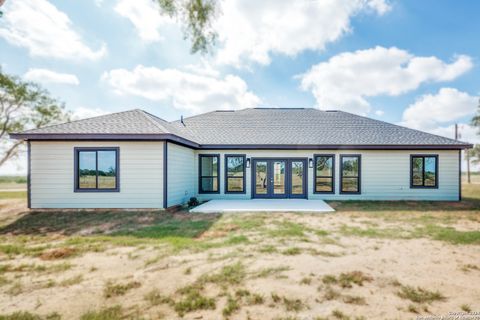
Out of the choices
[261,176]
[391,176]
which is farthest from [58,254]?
[391,176]

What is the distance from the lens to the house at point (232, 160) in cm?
906

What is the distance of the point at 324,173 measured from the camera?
1243 cm

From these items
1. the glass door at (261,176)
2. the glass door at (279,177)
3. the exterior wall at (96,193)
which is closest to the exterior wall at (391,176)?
the glass door at (279,177)

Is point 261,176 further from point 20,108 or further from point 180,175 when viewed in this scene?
point 20,108

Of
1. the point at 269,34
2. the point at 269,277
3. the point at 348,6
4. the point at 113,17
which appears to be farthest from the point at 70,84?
the point at 269,277

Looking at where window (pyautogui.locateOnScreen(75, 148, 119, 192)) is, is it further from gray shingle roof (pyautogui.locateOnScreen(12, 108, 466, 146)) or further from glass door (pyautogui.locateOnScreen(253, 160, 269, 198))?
glass door (pyautogui.locateOnScreen(253, 160, 269, 198))

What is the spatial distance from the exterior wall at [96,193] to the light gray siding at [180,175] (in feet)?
1.62

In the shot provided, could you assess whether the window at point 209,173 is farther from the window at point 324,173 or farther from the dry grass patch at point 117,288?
the dry grass patch at point 117,288

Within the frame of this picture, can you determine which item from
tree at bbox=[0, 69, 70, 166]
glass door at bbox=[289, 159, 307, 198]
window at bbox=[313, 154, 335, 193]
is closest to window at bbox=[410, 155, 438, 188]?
window at bbox=[313, 154, 335, 193]

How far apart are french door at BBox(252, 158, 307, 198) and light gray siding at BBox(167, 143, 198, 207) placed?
322 centimetres

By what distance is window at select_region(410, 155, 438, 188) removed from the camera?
12.1 m

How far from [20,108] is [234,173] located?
18741 mm

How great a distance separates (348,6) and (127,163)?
1177cm

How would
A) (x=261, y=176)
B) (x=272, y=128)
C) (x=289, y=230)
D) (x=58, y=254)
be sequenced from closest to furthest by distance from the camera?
(x=58, y=254) < (x=289, y=230) < (x=261, y=176) < (x=272, y=128)
